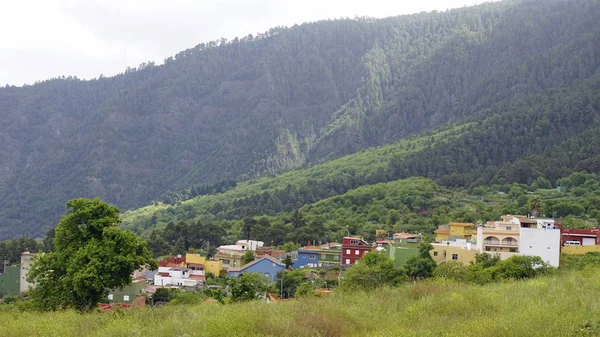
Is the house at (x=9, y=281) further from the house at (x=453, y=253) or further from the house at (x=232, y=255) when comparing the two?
the house at (x=453, y=253)

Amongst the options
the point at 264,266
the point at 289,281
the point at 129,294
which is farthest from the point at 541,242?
the point at 129,294

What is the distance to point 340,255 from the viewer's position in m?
58.2

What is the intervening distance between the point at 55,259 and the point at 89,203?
199 centimetres

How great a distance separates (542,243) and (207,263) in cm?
2688

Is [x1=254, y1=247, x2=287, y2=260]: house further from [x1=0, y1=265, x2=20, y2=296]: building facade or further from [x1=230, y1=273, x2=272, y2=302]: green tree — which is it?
[x1=230, y1=273, x2=272, y2=302]: green tree

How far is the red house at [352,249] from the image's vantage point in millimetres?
55906

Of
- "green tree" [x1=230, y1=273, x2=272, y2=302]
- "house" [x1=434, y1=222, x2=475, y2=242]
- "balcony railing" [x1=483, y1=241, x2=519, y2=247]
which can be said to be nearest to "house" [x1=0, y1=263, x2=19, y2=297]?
"green tree" [x1=230, y1=273, x2=272, y2=302]

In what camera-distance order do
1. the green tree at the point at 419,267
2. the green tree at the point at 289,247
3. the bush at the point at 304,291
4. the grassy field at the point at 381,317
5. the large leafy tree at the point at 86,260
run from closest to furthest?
the grassy field at the point at 381,317 → the large leafy tree at the point at 86,260 → the bush at the point at 304,291 → the green tree at the point at 419,267 → the green tree at the point at 289,247

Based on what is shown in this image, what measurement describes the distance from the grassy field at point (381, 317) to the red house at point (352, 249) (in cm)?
4038

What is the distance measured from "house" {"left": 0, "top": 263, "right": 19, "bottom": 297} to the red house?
80.3 feet

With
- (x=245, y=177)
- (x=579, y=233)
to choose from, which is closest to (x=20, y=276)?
(x=579, y=233)

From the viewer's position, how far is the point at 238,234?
82.6 m

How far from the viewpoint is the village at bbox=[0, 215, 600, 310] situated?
41.2m

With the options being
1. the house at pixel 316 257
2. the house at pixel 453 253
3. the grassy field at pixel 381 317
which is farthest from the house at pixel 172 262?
the grassy field at pixel 381 317
